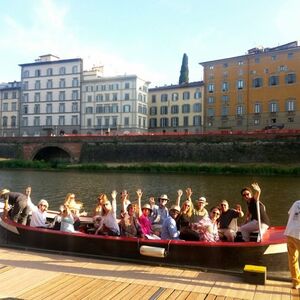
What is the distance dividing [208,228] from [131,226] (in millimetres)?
2117

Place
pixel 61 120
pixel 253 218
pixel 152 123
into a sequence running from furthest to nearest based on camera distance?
pixel 61 120 < pixel 152 123 < pixel 253 218

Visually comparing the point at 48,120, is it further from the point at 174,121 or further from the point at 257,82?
the point at 257,82

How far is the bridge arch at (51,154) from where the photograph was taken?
66312 millimetres

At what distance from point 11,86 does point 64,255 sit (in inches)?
3396

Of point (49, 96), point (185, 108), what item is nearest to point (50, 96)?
point (49, 96)

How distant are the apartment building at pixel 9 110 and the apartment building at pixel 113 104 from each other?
1736 cm

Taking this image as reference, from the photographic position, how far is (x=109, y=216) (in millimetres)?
10500

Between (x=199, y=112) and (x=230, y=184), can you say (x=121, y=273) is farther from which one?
(x=199, y=112)

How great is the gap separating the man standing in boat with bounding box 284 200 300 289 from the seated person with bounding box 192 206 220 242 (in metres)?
2.29

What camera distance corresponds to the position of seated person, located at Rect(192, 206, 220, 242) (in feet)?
31.1

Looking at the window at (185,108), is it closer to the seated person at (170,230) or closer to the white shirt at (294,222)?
the seated person at (170,230)

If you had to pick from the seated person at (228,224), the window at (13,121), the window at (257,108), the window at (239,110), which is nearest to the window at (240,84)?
the window at (239,110)

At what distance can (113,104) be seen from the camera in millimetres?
76000

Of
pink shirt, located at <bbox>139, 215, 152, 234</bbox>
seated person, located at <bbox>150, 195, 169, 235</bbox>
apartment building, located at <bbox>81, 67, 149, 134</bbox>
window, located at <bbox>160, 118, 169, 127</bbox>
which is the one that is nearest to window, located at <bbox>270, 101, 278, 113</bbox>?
window, located at <bbox>160, 118, 169, 127</bbox>
